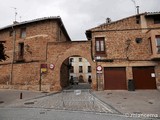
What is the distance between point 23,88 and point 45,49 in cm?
499

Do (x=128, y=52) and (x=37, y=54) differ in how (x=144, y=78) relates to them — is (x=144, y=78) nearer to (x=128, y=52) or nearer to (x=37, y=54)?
(x=128, y=52)

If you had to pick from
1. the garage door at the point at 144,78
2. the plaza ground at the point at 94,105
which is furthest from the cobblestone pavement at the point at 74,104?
the garage door at the point at 144,78

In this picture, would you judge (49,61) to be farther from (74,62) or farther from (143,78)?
(74,62)

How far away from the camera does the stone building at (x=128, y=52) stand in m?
15.9

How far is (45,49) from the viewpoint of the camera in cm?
1752

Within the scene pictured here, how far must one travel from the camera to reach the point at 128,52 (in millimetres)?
16359

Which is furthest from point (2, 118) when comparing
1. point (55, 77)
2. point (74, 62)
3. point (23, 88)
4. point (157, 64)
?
point (74, 62)

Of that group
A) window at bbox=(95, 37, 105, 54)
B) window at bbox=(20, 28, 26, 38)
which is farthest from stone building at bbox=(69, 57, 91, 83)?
window at bbox=(95, 37, 105, 54)

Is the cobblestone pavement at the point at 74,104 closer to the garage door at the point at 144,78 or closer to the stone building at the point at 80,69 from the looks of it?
the garage door at the point at 144,78

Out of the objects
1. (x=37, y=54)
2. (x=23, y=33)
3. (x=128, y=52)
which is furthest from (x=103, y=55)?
(x=23, y=33)

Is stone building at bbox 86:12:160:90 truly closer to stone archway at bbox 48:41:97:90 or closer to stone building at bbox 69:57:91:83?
stone archway at bbox 48:41:97:90

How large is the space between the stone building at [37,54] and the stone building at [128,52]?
130 centimetres

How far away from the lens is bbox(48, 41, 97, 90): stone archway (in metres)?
16.5

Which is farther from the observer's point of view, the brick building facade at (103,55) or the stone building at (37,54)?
the stone building at (37,54)
